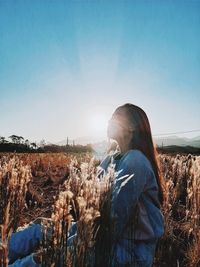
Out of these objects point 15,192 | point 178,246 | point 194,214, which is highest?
point 15,192

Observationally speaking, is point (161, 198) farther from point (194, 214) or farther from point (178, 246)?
point (178, 246)

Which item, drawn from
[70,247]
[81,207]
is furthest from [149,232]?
[81,207]

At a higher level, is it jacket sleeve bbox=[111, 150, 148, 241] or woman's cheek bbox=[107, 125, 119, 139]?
woman's cheek bbox=[107, 125, 119, 139]

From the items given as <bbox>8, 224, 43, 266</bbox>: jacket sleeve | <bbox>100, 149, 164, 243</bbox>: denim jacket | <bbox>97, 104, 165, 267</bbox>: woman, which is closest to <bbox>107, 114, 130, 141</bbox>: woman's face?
<bbox>97, 104, 165, 267</bbox>: woman

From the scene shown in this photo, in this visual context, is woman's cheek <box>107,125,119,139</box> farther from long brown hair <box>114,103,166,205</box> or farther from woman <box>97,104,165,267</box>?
long brown hair <box>114,103,166,205</box>

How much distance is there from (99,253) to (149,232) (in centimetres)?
49

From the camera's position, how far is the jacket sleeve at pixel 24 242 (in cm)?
229

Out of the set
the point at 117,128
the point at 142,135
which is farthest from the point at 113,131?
the point at 142,135

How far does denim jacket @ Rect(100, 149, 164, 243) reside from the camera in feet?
6.63

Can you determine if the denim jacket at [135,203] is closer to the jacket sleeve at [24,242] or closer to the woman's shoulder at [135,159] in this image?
the woman's shoulder at [135,159]

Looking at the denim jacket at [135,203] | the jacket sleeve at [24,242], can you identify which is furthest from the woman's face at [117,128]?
the jacket sleeve at [24,242]

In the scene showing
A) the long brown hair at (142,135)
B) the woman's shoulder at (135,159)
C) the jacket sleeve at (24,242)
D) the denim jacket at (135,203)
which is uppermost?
the long brown hair at (142,135)

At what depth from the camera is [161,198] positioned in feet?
8.42

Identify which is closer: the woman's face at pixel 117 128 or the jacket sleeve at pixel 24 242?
the jacket sleeve at pixel 24 242
